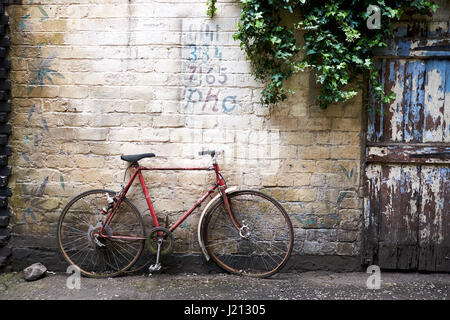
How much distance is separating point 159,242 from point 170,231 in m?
0.15

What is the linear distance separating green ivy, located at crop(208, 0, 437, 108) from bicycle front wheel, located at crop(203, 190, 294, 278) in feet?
3.52

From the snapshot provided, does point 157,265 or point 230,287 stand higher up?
point 157,265

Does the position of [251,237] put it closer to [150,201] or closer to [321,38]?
[150,201]

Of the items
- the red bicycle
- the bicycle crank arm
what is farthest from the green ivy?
the bicycle crank arm

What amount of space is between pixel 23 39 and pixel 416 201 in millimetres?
4265

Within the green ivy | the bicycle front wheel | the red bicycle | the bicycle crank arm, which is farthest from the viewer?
the bicycle front wheel

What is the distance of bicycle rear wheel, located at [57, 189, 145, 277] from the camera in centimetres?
390

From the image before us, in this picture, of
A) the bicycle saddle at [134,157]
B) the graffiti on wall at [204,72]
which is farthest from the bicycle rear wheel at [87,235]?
the graffiti on wall at [204,72]

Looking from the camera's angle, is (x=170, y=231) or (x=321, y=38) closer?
(x=321, y=38)

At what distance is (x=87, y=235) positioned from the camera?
3.95 metres

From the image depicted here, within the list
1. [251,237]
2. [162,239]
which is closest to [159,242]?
[162,239]

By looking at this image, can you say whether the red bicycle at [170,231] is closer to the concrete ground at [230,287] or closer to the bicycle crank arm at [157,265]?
the bicycle crank arm at [157,265]

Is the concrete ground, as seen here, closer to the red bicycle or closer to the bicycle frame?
the red bicycle

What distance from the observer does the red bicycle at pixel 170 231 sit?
12.5 ft
